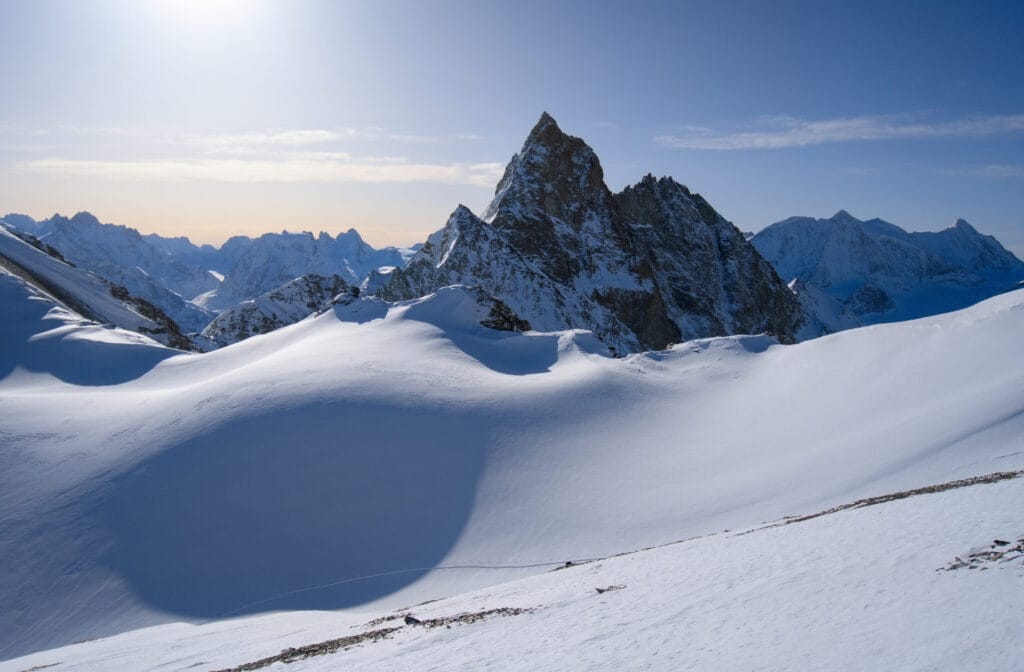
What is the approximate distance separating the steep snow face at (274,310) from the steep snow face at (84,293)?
62.4ft

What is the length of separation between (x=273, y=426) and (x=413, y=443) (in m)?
6.51

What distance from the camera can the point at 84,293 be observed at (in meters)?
62.4

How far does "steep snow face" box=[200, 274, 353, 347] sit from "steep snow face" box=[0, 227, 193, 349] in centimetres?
1903

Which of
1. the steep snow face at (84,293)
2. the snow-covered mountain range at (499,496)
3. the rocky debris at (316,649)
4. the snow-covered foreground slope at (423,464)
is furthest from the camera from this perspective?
the steep snow face at (84,293)

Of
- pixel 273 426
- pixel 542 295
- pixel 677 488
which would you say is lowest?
pixel 677 488

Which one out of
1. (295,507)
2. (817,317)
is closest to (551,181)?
(817,317)

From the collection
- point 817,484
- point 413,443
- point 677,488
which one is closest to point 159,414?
point 413,443

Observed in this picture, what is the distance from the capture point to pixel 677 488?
25.4 metres

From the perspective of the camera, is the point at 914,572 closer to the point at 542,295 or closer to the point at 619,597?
the point at 619,597

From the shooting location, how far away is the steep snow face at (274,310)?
95.4 meters

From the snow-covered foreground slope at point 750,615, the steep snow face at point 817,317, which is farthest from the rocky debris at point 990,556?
the steep snow face at point 817,317

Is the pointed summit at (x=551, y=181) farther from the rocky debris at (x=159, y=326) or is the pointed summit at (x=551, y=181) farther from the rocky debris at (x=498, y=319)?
the rocky debris at (x=498, y=319)

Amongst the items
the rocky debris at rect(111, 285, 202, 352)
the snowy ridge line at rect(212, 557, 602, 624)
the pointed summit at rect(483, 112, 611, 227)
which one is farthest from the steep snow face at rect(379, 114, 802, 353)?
the snowy ridge line at rect(212, 557, 602, 624)

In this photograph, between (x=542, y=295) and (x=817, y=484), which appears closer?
(x=817, y=484)
